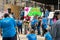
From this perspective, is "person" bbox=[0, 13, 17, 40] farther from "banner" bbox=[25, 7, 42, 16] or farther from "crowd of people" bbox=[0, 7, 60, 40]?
"banner" bbox=[25, 7, 42, 16]

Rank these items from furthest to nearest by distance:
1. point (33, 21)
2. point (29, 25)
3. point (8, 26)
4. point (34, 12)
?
1. point (29, 25)
2. point (34, 12)
3. point (33, 21)
4. point (8, 26)

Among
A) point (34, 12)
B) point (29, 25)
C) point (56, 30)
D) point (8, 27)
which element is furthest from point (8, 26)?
point (29, 25)

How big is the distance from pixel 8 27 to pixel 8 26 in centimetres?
5

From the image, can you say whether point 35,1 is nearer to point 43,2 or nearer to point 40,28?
point 43,2

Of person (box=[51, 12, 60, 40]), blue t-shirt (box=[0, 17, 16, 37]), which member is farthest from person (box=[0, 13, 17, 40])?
person (box=[51, 12, 60, 40])

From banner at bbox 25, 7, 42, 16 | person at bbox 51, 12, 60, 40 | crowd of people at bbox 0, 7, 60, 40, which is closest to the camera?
person at bbox 51, 12, 60, 40

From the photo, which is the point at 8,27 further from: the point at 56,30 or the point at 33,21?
the point at 33,21

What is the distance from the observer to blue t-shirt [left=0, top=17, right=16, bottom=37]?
12.0m

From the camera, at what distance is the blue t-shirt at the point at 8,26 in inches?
472

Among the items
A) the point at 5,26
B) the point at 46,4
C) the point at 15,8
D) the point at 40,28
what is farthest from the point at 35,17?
the point at 46,4

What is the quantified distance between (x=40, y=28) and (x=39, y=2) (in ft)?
61.2

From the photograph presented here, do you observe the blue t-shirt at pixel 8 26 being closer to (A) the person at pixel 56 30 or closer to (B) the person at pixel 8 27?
(B) the person at pixel 8 27

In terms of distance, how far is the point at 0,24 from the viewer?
12.2 meters

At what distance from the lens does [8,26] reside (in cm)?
1218
